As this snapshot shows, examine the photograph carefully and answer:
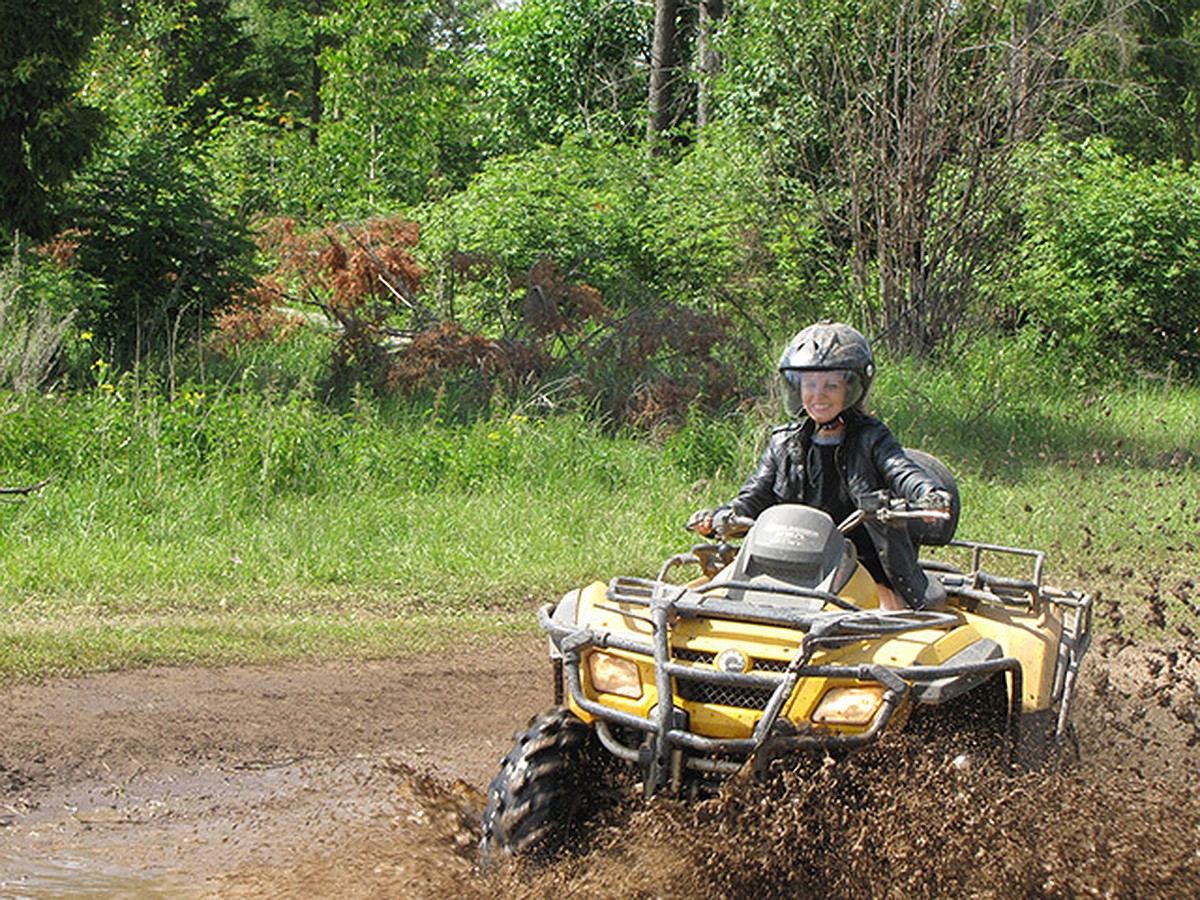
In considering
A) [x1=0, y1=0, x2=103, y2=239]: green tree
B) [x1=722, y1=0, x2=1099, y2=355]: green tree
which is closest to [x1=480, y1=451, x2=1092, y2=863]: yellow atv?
[x1=0, y1=0, x2=103, y2=239]: green tree

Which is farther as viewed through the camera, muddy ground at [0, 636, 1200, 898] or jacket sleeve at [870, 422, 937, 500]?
jacket sleeve at [870, 422, 937, 500]

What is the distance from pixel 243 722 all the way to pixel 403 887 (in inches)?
76.3

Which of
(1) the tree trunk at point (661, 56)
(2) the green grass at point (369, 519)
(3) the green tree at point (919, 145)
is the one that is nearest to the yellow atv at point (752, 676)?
(2) the green grass at point (369, 519)

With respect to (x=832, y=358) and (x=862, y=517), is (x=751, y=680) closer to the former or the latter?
(x=862, y=517)

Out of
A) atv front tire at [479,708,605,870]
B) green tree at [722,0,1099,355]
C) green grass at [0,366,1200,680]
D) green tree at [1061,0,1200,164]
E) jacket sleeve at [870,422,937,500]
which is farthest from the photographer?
green tree at [1061,0,1200,164]

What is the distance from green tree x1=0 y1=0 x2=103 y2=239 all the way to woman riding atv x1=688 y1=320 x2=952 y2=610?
846 cm

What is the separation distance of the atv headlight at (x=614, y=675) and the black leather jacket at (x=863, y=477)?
1.05 meters

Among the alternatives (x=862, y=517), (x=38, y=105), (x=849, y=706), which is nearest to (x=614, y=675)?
(x=849, y=706)

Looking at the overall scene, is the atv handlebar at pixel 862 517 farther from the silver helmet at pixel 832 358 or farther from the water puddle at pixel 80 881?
the water puddle at pixel 80 881

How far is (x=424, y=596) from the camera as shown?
899cm

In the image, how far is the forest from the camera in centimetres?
1288

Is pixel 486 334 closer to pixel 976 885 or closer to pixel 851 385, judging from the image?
pixel 851 385

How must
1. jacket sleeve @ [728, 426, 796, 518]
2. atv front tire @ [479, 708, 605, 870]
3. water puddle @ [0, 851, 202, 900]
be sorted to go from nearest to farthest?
atv front tire @ [479, 708, 605, 870]
water puddle @ [0, 851, 202, 900]
jacket sleeve @ [728, 426, 796, 518]

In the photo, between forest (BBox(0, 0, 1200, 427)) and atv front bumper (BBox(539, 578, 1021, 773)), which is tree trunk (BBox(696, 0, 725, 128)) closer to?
forest (BBox(0, 0, 1200, 427))
